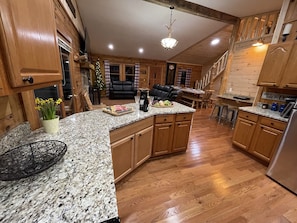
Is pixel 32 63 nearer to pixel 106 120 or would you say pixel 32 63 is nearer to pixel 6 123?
pixel 6 123

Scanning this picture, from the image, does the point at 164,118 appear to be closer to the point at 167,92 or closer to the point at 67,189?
the point at 67,189

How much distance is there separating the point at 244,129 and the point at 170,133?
162 centimetres

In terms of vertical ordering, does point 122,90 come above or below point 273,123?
below

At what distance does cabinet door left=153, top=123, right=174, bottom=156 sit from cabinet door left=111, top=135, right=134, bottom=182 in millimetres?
568

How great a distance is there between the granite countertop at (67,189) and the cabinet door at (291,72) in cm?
310

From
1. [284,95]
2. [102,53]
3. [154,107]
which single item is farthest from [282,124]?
[102,53]

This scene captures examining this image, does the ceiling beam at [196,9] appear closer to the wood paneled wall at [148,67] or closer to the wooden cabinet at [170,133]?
the wooden cabinet at [170,133]

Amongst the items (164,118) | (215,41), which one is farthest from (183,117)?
(215,41)

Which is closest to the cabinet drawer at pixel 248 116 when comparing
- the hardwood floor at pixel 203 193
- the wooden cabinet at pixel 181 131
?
the hardwood floor at pixel 203 193

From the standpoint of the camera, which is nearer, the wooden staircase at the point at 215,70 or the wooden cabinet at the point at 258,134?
the wooden cabinet at the point at 258,134

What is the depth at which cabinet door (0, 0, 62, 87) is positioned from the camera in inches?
21.6

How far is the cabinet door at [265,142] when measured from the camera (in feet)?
7.22

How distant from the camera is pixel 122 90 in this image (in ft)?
25.6

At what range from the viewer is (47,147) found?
3.07 feet
